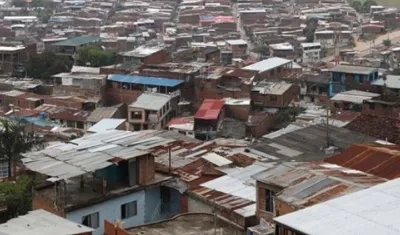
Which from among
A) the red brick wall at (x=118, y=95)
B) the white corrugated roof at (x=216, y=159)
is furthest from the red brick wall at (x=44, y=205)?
the red brick wall at (x=118, y=95)

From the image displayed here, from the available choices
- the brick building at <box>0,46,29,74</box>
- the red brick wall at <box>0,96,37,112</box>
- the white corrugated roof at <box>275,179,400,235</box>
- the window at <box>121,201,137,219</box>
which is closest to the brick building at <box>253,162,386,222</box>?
the white corrugated roof at <box>275,179,400,235</box>

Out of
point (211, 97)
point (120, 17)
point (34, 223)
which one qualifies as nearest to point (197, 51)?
point (211, 97)

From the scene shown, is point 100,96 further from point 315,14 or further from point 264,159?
point 315,14

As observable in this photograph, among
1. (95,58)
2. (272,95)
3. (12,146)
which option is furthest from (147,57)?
(12,146)

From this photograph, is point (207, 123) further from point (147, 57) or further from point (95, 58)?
point (95, 58)

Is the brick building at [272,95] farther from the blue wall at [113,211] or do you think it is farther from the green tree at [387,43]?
the green tree at [387,43]

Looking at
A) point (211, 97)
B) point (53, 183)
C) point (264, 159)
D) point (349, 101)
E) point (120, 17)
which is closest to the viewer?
point (53, 183)

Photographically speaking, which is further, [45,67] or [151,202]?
[45,67]
